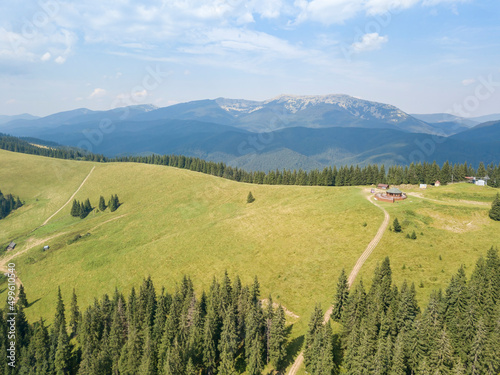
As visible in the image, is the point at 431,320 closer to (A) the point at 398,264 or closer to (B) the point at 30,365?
(A) the point at 398,264

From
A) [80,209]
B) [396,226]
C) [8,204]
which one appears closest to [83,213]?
[80,209]

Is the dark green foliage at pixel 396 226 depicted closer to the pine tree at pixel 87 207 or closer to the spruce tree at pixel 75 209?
the pine tree at pixel 87 207

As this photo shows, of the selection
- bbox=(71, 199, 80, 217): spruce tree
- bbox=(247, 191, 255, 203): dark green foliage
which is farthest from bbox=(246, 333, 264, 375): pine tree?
bbox=(71, 199, 80, 217): spruce tree

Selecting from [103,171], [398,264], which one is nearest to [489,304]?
[398,264]

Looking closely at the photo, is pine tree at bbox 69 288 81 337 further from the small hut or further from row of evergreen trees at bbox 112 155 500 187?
row of evergreen trees at bbox 112 155 500 187

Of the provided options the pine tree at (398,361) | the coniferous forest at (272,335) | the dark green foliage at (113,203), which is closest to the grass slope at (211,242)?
the dark green foliage at (113,203)

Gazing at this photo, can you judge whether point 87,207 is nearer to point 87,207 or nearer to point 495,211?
point 87,207

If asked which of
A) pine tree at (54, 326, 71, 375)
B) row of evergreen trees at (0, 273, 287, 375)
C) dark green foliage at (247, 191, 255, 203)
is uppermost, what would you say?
dark green foliage at (247, 191, 255, 203)
